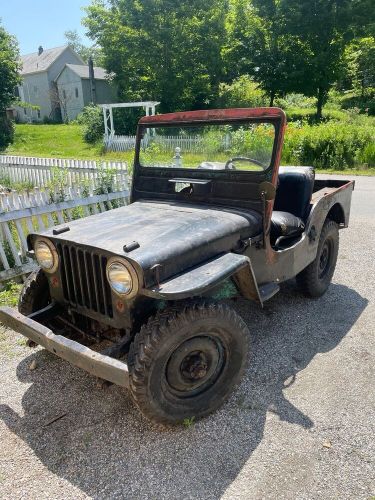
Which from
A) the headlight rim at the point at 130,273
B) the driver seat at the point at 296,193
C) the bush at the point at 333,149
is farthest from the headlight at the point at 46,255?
the bush at the point at 333,149

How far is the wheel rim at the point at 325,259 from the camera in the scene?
4.35m

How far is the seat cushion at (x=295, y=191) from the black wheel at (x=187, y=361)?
1.76 metres

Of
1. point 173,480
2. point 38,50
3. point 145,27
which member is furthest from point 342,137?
point 38,50

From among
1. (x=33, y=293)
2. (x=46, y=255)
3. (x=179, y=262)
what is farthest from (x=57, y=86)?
(x=179, y=262)

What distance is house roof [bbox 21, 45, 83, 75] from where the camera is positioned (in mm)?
42969

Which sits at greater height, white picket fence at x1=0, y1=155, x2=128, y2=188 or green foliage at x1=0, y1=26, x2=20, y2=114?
green foliage at x1=0, y1=26, x2=20, y2=114

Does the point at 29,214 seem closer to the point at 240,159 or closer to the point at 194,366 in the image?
the point at 240,159

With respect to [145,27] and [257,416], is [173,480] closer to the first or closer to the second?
[257,416]

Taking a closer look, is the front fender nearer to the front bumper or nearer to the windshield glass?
the front bumper

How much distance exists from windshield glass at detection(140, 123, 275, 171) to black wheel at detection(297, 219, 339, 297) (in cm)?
131

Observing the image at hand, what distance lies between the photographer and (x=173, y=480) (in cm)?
219

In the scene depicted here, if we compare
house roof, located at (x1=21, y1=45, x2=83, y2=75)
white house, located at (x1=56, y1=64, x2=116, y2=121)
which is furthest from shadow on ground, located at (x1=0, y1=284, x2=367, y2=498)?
house roof, located at (x1=21, y1=45, x2=83, y2=75)

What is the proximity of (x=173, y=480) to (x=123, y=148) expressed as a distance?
20037 mm

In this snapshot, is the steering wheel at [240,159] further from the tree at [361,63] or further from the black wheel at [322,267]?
the tree at [361,63]
